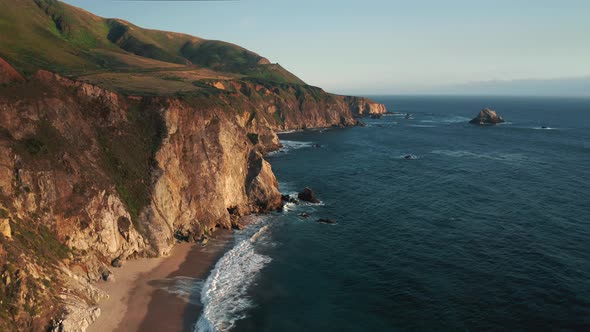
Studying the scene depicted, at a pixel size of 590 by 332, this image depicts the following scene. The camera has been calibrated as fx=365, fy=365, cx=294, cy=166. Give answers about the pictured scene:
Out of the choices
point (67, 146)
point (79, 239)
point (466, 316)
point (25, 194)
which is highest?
point (67, 146)

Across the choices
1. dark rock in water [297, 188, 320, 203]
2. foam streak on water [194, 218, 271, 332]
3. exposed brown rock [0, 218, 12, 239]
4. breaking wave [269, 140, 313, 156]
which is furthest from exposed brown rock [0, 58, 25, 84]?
breaking wave [269, 140, 313, 156]

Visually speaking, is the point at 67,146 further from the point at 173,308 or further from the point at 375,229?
the point at 375,229

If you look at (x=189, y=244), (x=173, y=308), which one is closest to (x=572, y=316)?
(x=173, y=308)

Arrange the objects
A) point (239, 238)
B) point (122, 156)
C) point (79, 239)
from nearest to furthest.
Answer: point (79, 239), point (122, 156), point (239, 238)

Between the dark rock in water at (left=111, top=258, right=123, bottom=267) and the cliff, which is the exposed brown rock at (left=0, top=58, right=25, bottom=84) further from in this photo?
the dark rock in water at (left=111, top=258, right=123, bottom=267)

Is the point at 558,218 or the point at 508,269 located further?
the point at 558,218

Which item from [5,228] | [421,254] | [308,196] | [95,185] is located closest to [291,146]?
[308,196]

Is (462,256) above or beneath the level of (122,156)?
beneath
